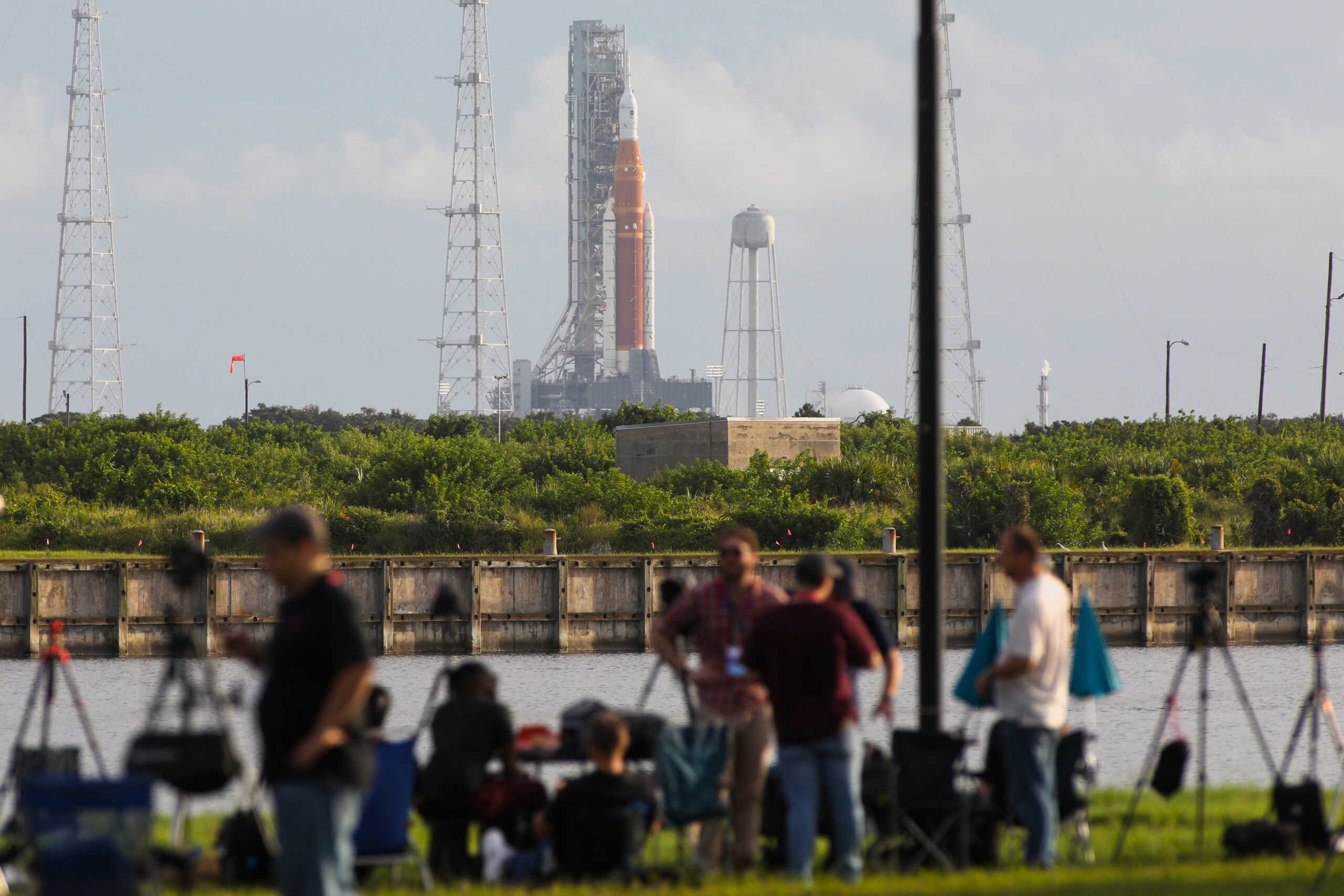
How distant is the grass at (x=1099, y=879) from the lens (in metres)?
7.85

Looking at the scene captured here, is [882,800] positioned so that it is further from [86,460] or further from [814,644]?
[86,460]

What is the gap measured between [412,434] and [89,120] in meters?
30.4

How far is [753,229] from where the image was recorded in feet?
604

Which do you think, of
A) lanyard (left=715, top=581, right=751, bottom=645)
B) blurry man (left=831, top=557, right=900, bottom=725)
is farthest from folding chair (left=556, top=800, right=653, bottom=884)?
blurry man (left=831, top=557, right=900, bottom=725)

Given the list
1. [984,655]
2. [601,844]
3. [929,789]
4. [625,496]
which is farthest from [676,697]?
[601,844]

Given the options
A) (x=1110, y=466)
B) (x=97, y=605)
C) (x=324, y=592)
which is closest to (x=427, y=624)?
(x=97, y=605)

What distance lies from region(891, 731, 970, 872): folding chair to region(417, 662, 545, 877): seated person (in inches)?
80.0

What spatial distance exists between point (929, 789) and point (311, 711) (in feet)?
14.3

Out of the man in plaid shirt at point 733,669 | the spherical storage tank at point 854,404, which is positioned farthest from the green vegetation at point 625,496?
the spherical storage tank at point 854,404

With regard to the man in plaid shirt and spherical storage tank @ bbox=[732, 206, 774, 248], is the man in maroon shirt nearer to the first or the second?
the man in plaid shirt

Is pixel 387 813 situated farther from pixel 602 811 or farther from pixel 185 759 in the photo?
pixel 185 759

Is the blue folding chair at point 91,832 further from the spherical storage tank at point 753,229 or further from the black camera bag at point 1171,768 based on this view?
the spherical storage tank at point 753,229

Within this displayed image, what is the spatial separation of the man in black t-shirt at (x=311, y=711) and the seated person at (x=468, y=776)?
2606 millimetres

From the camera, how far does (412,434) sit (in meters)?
71.2
